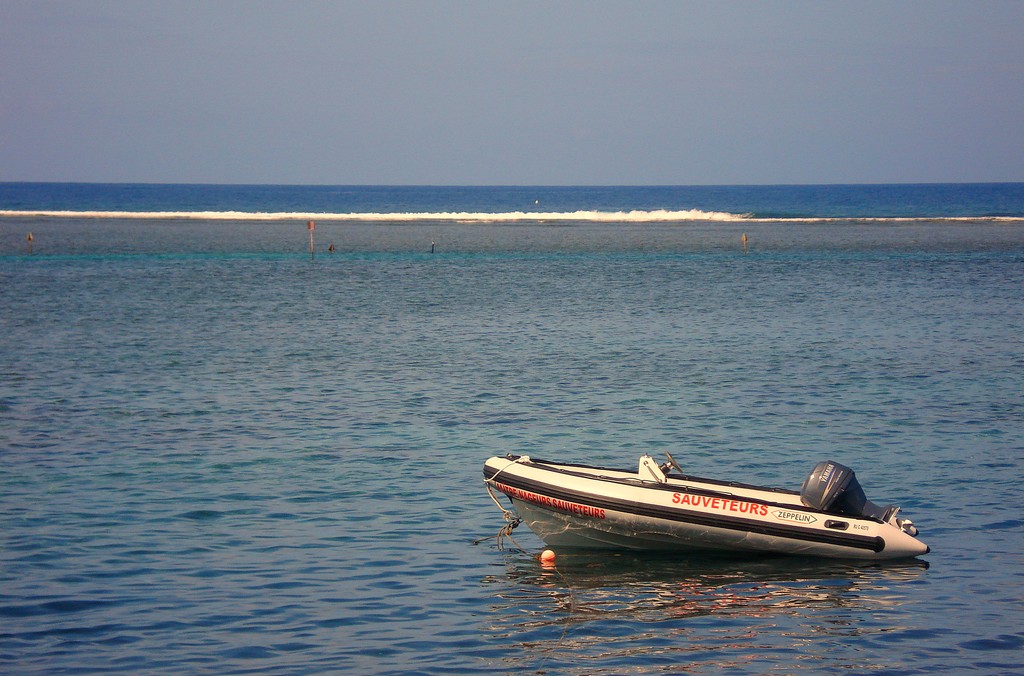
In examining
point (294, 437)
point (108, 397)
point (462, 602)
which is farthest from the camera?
point (108, 397)

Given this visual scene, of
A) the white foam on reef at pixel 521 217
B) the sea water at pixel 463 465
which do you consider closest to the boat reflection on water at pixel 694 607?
the sea water at pixel 463 465

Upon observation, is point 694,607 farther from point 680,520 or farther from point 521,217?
point 521,217

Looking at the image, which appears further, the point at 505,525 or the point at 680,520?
the point at 505,525

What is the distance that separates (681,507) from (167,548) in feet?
22.2

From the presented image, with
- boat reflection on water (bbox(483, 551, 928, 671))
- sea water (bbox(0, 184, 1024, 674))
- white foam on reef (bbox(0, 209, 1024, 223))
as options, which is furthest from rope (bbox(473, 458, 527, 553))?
white foam on reef (bbox(0, 209, 1024, 223))

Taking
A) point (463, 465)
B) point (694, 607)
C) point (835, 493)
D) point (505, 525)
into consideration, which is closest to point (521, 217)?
point (463, 465)

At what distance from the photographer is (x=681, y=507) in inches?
A: 562

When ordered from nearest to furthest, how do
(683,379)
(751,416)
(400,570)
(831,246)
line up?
(400,570), (751,416), (683,379), (831,246)

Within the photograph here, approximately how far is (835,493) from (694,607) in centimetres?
282

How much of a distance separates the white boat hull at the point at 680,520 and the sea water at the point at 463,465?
29 centimetres

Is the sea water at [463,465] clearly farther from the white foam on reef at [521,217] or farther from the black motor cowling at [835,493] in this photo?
the white foam on reef at [521,217]

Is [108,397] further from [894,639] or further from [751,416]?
[894,639]

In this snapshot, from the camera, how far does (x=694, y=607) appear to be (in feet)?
41.9

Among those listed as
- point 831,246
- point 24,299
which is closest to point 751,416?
point 24,299
